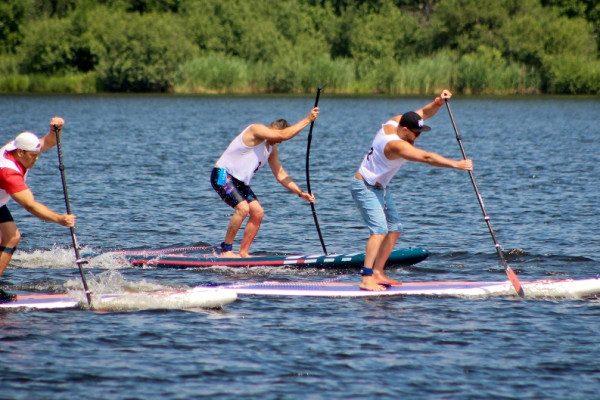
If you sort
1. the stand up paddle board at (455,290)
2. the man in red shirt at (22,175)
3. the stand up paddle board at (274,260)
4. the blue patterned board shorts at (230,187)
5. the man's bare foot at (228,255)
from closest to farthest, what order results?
the man in red shirt at (22,175) < the stand up paddle board at (455,290) < the stand up paddle board at (274,260) < the blue patterned board shorts at (230,187) < the man's bare foot at (228,255)

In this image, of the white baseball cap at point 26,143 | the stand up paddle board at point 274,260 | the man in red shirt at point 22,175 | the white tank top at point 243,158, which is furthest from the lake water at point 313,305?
the white baseball cap at point 26,143

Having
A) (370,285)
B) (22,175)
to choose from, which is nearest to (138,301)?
(22,175)

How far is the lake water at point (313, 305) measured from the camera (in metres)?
8.61

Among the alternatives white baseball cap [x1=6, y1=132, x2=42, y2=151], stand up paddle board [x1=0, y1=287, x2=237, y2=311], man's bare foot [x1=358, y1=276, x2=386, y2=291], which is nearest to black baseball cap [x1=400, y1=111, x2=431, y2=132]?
man's bare foot [x1=358, y1=276, x2=386, y2=291]

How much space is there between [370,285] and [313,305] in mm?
866

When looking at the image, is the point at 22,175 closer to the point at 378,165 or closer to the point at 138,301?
the point at 138,301

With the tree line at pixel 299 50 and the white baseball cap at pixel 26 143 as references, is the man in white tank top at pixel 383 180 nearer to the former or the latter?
the white baseball cap at pixel 26 143

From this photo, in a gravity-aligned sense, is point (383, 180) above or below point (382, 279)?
above

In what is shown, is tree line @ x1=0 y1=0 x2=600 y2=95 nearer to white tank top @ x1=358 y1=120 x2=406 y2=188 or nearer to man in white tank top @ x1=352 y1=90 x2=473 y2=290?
man in white tank top @ x1=352 y1=90 x2=473 y2=290

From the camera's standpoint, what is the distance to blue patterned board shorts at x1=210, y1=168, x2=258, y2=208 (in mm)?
13492

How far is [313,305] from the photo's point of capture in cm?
1142

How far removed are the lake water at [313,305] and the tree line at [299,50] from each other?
37576 millimetres

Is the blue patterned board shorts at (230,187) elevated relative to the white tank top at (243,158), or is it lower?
lower

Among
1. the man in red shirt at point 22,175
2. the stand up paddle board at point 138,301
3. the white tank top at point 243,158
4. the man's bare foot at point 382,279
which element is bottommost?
the stand up paddle board at point 138,301
